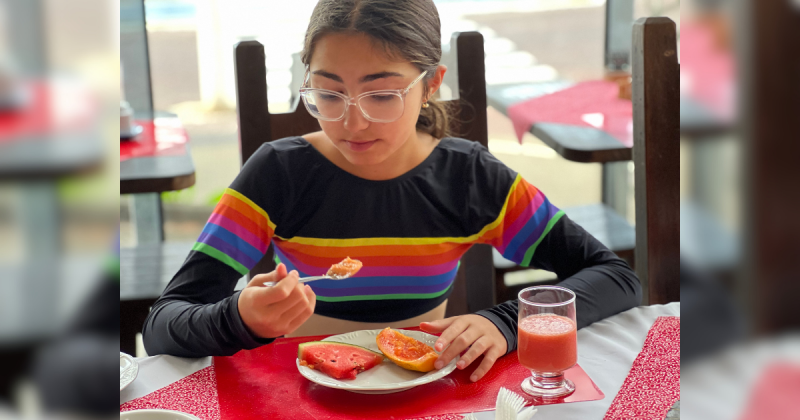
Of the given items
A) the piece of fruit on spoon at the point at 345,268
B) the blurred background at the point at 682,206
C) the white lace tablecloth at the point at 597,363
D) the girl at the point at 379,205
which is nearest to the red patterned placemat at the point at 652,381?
the white lace tablecloth at the point at 597,363

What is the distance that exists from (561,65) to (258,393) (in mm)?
5284

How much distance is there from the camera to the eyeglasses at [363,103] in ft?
4.13

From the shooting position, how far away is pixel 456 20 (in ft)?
19.5

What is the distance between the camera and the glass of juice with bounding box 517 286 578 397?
921mm

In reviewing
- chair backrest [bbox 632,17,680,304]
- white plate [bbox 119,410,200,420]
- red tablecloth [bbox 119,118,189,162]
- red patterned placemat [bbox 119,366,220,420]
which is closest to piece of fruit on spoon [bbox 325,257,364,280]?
red patterned placemat [bbox 119,366,220,420]

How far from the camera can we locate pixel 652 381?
0.94m

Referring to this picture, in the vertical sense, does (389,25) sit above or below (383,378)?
above

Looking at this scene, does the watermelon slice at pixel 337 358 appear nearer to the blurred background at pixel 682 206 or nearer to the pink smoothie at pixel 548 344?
the pink smoothie at pixel 548 344

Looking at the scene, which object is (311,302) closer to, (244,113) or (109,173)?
(244,113)

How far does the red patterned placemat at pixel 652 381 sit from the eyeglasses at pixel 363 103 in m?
0.57

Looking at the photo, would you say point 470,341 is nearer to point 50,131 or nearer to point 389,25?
point 389,25

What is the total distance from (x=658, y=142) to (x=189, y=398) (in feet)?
3.45

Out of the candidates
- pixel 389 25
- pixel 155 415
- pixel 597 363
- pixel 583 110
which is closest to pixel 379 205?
pixel 389 25

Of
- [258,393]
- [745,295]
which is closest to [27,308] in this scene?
[745,295]
